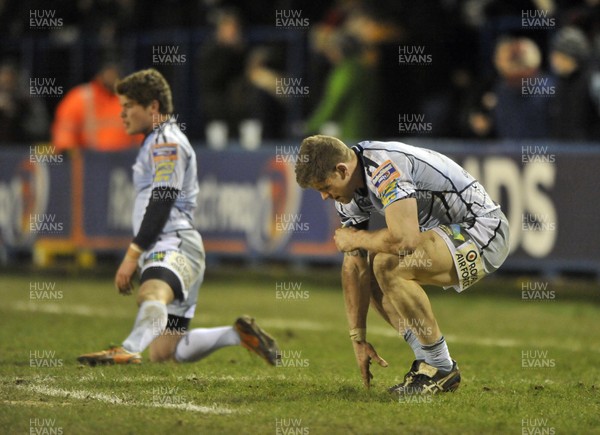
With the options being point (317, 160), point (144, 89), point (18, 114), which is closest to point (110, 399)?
point (317, 160)

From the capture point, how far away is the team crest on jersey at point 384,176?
7.52 m

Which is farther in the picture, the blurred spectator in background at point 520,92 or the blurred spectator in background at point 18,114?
the blurred spectator in background at point 18,114

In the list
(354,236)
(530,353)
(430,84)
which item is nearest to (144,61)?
(430,84)

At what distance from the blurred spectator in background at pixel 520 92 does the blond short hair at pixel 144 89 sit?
6409 millimetres

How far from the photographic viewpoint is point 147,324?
898 cm

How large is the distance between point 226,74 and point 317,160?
1046cm

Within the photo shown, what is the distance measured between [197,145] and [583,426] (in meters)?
11.1

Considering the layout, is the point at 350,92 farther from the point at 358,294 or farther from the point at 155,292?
the point at 358,294

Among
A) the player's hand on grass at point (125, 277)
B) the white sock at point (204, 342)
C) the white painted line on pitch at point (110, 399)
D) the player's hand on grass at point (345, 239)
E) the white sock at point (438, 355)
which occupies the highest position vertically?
the player's hand on grass at point (345, 239)

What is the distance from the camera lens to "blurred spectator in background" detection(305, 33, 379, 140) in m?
16.1

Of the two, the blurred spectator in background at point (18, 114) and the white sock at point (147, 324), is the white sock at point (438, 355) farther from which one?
the blurred spectator in background at point (18, 114)

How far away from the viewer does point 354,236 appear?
7.67m

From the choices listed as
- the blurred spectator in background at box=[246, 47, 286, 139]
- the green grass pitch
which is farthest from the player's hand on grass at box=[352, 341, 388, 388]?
the blurred spectator in background at box=[246, 47, 286, 139]

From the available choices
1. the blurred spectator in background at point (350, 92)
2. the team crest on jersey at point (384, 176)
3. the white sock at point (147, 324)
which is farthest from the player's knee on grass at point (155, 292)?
the blurred spectator in background at point (350, 92)
